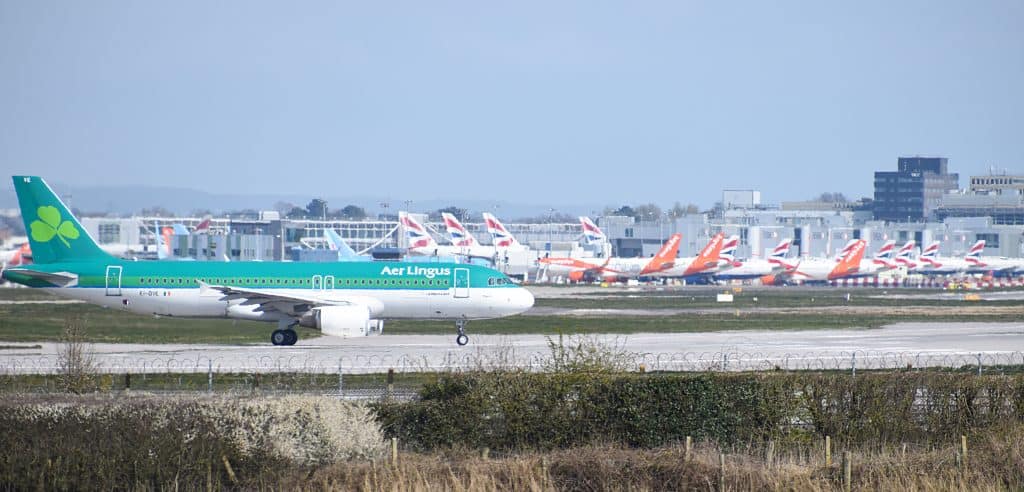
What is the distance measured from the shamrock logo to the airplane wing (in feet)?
19.9

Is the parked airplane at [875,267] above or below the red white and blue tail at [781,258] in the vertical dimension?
below

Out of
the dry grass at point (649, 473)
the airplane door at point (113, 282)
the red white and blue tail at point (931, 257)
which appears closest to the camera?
the dry grass at point (649, 473)

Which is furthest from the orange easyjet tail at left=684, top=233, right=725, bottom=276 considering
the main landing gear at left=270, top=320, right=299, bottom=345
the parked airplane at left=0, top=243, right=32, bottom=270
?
the main landing gear at left=270, top=320, right=299, bottom=345

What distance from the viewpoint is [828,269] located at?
6043 inches

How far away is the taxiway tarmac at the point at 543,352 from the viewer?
40438 millimetres

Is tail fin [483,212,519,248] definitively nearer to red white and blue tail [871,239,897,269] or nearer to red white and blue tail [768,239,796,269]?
red white and blue tail [768,239,796,269]

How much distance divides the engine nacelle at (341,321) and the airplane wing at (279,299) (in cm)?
65

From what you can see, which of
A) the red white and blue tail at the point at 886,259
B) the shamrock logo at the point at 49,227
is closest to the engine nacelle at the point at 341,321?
the shamrock logo at the point at 49,227

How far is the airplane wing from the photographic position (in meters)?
49.1

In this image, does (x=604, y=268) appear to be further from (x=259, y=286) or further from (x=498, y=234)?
(x=259, y=286)

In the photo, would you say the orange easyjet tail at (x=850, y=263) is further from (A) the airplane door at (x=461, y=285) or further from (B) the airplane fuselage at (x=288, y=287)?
(A) the airplane door at (x=461, y=285)

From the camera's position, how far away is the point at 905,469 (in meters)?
20.9

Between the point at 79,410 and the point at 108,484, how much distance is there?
1.94 meters

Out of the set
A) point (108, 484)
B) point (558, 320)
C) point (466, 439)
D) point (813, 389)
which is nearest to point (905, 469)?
point (813, 389)
